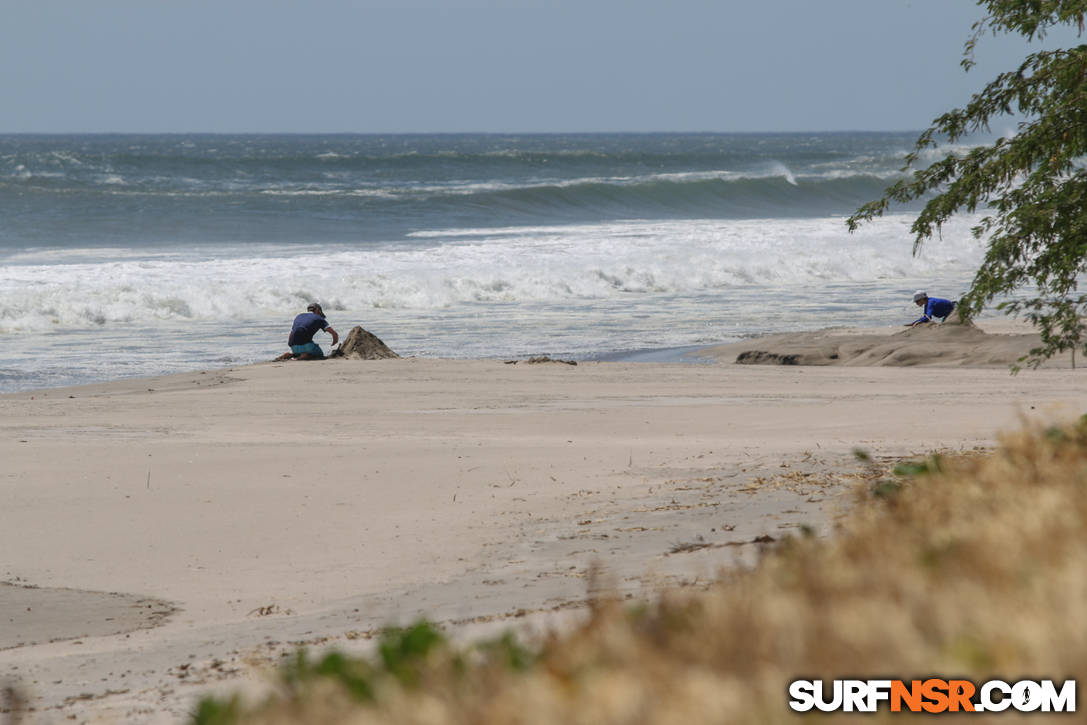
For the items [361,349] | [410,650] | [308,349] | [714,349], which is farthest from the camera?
[714,349]

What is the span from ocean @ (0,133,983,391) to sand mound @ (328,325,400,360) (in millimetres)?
1621

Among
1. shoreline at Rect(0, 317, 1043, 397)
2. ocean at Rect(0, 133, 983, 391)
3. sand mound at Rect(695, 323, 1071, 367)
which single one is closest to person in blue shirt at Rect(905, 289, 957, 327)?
sand mound at Rect(695, 323, 1071, 367)

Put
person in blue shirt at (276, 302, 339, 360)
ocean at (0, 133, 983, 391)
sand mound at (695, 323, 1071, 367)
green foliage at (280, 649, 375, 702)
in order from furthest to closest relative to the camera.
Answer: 1. ocean at (0, 133, 983, 391)
2. person in blue shirt at (276, 302, 339, 360)
3. sand mound at (695, 323, 1071, 367)
4. green foliage at (280, 649, 375, 702)

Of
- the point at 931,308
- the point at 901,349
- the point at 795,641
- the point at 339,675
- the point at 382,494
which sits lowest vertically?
the point at 901,349

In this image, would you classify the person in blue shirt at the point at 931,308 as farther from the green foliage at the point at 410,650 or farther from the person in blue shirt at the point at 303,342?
the green foliage at the point at 410,650

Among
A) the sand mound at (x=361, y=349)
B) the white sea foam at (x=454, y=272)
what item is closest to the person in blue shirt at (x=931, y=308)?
the sand mound at (x=361, y=349)

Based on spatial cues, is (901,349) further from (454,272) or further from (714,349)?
(454,272)

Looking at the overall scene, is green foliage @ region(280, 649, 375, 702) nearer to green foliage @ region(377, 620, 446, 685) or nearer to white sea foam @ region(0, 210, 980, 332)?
green foliage @ region(377, 620, 446, 685)

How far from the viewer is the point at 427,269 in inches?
1019

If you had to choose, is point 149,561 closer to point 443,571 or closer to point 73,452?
point 443,571

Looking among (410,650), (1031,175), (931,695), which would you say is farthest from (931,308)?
(931,695)

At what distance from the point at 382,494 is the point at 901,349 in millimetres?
9187

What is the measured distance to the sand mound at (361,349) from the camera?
15323 millimetres

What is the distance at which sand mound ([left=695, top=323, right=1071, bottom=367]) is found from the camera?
49.0 feet
